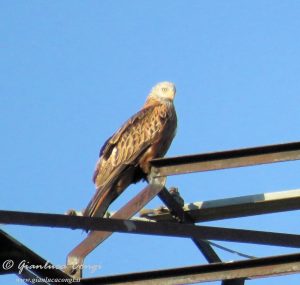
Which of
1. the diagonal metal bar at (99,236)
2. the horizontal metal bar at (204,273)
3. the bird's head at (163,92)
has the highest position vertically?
the bird's head at (163,92)

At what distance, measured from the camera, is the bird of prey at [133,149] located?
10148 millimetres

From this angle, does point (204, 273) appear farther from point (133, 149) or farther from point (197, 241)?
point (133, 149)

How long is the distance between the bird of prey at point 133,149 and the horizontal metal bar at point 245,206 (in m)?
1.68

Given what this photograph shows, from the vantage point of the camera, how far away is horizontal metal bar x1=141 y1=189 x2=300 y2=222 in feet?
25.2

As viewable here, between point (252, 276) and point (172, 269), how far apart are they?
0.54 meters

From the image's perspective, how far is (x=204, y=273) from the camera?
22.2ft

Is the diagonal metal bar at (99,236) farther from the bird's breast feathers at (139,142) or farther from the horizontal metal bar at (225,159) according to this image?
→ the bird's breast feathers at (139,142)

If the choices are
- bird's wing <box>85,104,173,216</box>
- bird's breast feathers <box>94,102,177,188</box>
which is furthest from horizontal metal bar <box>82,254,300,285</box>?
bird's breast feathers <box>94,102,177,188</box>

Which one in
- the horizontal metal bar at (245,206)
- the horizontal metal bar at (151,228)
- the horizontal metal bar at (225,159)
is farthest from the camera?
the horizontal metal bar at (245,206)

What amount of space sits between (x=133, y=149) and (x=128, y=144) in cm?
13

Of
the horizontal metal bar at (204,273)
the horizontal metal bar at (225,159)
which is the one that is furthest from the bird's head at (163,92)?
the horizontal metal bar at (204,273)

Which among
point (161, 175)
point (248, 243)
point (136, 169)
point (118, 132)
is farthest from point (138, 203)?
point (118, 132)
